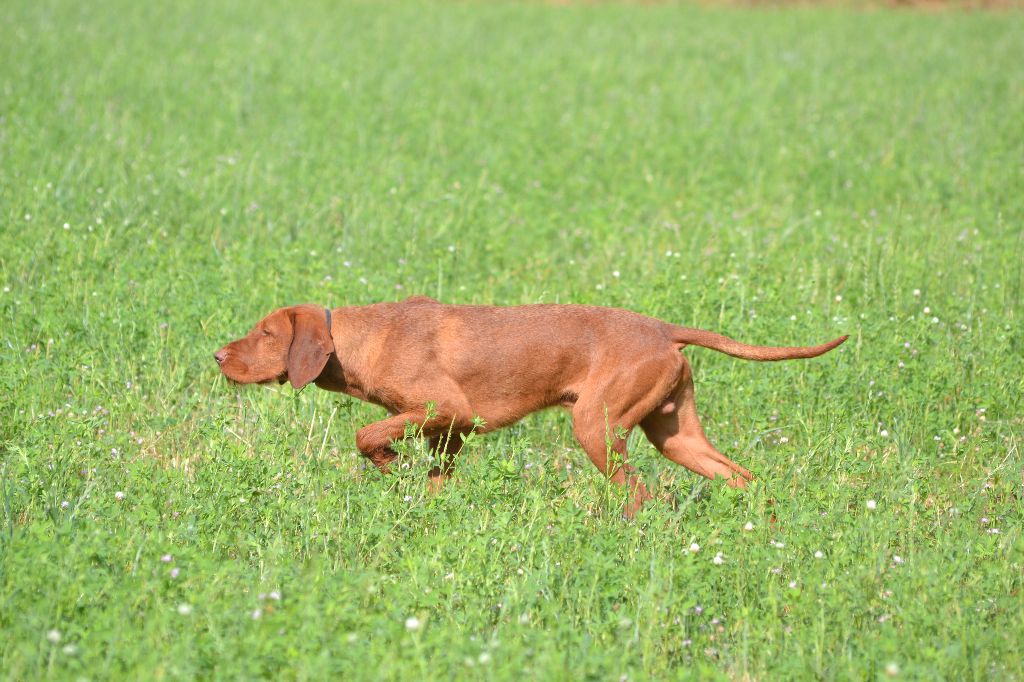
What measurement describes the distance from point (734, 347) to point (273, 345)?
→ 2146 mm

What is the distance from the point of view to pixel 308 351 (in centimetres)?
541

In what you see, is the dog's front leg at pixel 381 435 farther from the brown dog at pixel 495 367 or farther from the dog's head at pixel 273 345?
the dog's head at pixel 273 345

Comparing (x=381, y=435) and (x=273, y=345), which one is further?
(x=273, y=345)

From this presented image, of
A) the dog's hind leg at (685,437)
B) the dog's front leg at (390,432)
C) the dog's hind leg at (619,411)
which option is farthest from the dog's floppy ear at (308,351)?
the dog's hind leg at (685,437)

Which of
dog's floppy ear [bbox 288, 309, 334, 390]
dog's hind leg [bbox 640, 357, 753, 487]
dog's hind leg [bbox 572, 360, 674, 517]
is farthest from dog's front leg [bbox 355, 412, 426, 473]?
dog's hind leg [bbox 640, 357, 753, 487]

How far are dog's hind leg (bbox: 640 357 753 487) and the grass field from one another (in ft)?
0.47

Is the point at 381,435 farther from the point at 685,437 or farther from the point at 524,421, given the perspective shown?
the point at 685,437

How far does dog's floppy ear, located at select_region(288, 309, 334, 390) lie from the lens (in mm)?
5395

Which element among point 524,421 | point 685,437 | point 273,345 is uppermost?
point 273,345

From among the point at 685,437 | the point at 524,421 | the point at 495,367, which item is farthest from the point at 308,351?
the point at 685,437

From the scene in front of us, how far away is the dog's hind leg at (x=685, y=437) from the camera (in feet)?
18.3

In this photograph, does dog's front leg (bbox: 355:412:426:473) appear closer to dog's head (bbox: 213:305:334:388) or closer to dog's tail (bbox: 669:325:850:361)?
dog's head (bbox: 213:305:334:388)

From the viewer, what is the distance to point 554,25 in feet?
67.1

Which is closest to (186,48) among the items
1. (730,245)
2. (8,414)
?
(730,245)
